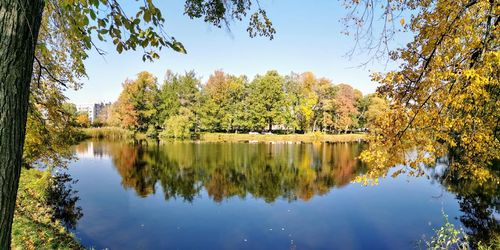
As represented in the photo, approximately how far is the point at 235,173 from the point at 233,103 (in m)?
33.6

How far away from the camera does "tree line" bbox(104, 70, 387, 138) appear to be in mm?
51969

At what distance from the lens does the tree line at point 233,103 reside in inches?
2046

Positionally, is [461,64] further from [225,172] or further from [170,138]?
[170,138]

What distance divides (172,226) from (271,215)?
4297 mm

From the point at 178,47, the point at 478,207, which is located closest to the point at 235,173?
the point at 478,207

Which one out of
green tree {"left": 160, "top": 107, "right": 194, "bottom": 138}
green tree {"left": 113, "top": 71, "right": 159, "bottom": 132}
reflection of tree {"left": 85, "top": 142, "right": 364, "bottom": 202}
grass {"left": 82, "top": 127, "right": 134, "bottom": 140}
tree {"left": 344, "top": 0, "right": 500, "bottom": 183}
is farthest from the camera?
green tree {"left": 113, "top": 71, "right": 159, "bottom": 132}

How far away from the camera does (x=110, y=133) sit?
51969 millimetres

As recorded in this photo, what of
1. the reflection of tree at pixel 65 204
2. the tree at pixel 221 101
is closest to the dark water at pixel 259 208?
the reflection of tree at pixel 65 204

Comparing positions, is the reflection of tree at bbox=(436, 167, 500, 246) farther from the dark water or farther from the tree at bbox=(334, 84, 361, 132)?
the tree at bbox=(334, 84, 361, 132)

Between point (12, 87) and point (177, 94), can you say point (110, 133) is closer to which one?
point (177, 94)

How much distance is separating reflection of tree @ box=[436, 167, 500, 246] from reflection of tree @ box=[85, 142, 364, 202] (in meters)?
6.53

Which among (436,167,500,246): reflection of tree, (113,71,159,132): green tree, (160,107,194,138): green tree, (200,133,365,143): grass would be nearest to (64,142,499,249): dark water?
(436,167,500,246): reflection of tree

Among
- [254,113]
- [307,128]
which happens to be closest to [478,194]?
[254,113]

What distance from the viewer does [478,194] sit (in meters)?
16.5
